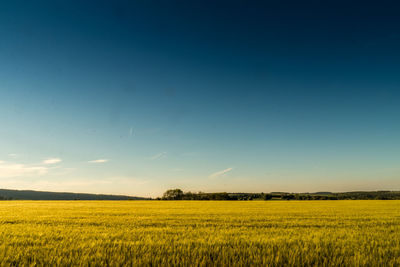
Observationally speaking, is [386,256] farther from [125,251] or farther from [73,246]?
[73,246]

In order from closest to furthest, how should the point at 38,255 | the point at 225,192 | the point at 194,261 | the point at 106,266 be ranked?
the point at 106,266 → the point at 194,261 → the point at 38,255 → the point at 225,192

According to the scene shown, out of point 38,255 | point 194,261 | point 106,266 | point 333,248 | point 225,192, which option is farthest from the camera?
point 225,192

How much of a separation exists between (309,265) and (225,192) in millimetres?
122538

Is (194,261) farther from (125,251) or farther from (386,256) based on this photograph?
(386,256)

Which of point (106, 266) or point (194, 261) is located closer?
point (106, 266)

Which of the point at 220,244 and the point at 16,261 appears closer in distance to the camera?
the point at 16,261

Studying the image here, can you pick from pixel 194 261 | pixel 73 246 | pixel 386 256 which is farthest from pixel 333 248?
pixel 73 246

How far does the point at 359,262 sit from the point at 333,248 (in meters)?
1.33

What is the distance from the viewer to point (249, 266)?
488 centimetres

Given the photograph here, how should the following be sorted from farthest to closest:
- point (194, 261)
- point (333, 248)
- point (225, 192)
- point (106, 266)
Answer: point (225, 192)
point (333, 248)
point (194, 261)
point (106, 266)

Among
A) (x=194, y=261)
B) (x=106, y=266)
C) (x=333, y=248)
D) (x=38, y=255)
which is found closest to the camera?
(x=106, y=266)

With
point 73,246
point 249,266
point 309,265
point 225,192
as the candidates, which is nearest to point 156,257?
point 249,266

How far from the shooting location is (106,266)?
475 cm

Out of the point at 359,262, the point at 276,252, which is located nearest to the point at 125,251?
the point at 276,252
